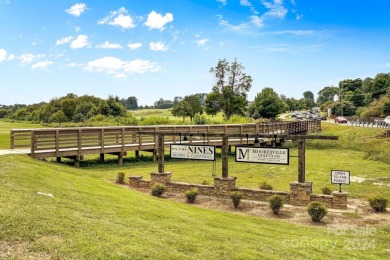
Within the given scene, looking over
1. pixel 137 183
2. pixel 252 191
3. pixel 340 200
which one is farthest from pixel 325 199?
pixel 137 183

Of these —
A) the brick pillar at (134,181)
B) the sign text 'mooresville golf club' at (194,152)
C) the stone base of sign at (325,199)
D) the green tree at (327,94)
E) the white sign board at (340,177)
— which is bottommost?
the stone base of sign at (325,199)

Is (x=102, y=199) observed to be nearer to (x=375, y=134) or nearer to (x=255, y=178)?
(x=255, y=178)

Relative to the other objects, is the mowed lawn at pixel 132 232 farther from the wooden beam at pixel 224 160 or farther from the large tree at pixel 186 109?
the large tree at pixel 186 109

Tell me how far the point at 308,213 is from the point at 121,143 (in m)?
13.0

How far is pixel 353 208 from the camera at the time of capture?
456 inches

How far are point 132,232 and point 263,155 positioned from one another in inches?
287

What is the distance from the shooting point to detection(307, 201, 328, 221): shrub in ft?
33.6

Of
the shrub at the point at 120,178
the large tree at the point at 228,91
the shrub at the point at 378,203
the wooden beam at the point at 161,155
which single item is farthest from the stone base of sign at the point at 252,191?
the large tree at the point at 228,91

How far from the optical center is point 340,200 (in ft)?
37.9

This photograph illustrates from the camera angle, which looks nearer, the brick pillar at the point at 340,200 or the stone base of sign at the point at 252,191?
the brick pillar at the point at 340,200

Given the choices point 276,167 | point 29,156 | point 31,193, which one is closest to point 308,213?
point 31,193

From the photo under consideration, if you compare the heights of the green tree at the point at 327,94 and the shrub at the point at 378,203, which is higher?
the green tree at the point at 327,94

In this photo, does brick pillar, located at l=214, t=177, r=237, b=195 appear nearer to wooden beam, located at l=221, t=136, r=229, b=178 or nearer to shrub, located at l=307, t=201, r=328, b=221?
wooden beam, located at l=221, t=136, r=229, b=178

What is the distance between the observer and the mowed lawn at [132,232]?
5512 millimetres
